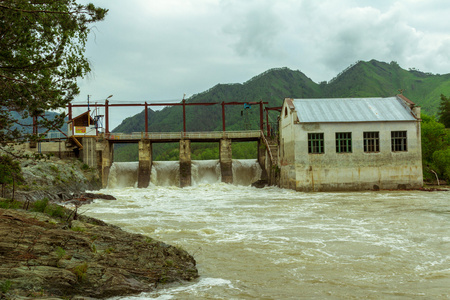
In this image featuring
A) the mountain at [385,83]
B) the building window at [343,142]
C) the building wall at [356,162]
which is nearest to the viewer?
the building wall at [356,162]

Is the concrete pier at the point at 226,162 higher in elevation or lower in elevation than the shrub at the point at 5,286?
higher

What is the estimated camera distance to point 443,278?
754cm

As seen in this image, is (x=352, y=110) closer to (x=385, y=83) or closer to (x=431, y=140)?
(x=431, y=140)

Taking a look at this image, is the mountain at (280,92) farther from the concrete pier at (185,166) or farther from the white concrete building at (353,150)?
the white concrete building at (353,150)

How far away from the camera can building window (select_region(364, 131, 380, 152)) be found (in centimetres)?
2995

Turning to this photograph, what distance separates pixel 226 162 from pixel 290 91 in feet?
386

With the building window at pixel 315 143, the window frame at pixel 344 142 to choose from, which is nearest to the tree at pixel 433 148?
the window frame at pixel 344 142

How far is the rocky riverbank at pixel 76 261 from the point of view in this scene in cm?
575

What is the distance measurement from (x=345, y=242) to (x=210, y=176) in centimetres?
2875

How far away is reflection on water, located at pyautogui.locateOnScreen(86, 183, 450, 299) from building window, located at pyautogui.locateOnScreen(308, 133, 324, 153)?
10.3m

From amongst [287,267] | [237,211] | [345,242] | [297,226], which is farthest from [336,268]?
[237,211]

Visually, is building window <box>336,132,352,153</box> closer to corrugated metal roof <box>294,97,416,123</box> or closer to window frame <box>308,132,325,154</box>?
corrugated metal roof <box>294,97,416,123</box>

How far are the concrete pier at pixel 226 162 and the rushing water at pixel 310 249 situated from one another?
18.1m

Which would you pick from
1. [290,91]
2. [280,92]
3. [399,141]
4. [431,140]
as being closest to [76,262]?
[399,141]
